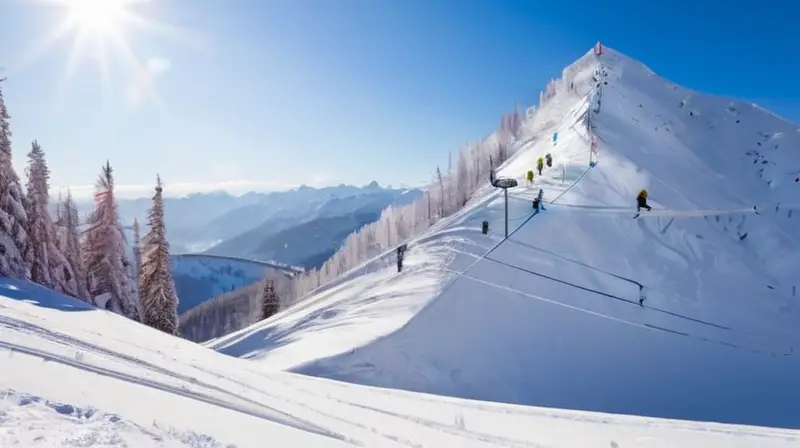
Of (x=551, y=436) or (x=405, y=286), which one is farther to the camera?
(x=405, y=286)

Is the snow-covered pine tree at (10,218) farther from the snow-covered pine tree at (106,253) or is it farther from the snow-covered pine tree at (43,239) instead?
the snow-covered pine tree at (106,253)

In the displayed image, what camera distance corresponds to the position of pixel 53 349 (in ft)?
29.9

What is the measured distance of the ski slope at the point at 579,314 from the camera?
17859 millimetres

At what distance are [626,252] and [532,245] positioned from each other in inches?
317

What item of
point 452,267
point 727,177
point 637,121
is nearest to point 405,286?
point 452,267

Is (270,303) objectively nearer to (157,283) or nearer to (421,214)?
(157,283)

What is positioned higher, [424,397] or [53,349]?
[53,349]

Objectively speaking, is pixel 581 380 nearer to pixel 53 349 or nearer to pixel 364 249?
pixel 53 349

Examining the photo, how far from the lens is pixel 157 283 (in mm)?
32438

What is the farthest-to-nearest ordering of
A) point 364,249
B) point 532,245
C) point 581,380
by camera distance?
point 364,249 → point 532,245 → point 581,380

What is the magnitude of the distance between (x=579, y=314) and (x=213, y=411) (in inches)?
731

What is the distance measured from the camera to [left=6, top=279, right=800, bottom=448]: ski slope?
5.99m

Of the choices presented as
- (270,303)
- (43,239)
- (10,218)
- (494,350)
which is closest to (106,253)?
(43,239)

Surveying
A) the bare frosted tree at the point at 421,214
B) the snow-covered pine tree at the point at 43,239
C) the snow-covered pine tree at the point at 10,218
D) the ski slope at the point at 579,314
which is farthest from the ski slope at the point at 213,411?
the bare frosted tree at the point at 421,214
